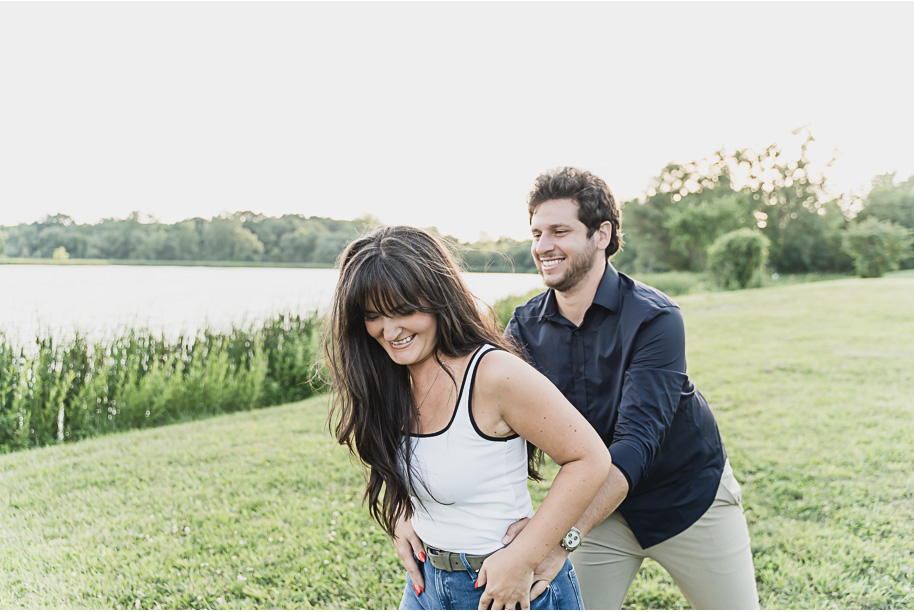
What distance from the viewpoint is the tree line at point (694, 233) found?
7.15 meters

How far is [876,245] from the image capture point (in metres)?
24.8

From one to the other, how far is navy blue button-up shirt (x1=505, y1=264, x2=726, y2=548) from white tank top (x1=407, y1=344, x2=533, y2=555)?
0.59 m

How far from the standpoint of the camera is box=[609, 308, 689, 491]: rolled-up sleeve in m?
1.98

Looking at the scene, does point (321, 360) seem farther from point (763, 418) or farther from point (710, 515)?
point (763, 418)

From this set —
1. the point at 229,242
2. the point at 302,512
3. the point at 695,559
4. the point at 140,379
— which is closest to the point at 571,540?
the point at 695,559

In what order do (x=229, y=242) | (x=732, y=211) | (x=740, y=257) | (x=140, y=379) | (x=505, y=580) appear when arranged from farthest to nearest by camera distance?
(x=732, y=211), (x=740, y=257), (x=229, y=242), (x=140, y=379), (x=505, y=580)

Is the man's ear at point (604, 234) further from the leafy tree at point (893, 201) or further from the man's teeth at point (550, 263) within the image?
the leafy tree at point (893, 201)

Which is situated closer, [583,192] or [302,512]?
[583,192]

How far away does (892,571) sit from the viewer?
11.9ft

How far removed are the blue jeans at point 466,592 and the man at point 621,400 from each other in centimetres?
55

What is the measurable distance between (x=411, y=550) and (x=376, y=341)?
0.65 metres

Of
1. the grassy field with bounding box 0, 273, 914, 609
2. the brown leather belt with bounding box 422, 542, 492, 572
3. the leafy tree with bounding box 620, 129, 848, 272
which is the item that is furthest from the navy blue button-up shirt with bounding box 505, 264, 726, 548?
the leafy tree with bounding box 620, 129, 848, 272

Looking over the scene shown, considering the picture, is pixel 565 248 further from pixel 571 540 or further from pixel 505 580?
pixel 505 580

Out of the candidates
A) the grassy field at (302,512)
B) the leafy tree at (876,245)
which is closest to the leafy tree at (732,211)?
the leafy tree at (876,245)
